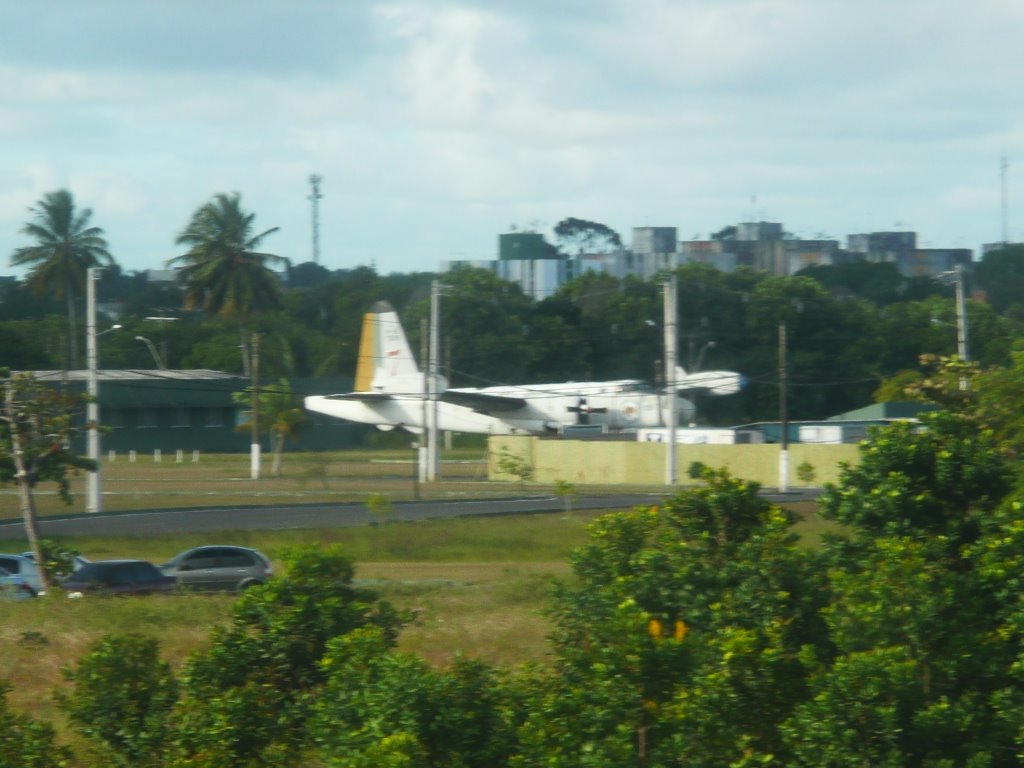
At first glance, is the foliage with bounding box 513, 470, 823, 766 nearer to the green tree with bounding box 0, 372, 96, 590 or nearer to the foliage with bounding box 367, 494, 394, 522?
the green tree with bounding box 0, 372, 96, 590

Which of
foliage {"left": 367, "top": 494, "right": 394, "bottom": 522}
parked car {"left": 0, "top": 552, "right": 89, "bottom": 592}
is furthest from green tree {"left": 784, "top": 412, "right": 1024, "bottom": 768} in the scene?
foliage {"left": 367, "top": 494, "right": 394, "bottom": 522}

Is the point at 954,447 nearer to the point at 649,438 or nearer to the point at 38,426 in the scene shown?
the point at 38,426

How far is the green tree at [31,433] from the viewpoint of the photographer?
25016mm

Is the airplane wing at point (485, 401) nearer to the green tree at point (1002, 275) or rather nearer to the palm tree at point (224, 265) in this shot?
the palm tree at point (224, 265)

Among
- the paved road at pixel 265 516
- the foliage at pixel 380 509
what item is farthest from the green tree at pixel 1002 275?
the foliage at pixel 380 509

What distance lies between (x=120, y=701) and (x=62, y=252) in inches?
2386

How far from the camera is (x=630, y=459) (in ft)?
191

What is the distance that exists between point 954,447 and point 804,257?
133 m

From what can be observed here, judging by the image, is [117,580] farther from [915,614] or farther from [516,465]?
[516,465]

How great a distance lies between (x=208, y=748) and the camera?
10375 mm

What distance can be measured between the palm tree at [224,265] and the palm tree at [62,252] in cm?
603

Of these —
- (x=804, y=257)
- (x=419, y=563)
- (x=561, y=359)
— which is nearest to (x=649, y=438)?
(x=561, y=359)

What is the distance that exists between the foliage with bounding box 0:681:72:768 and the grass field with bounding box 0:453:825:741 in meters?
2.63

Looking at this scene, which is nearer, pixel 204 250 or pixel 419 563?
pixel 419 563
